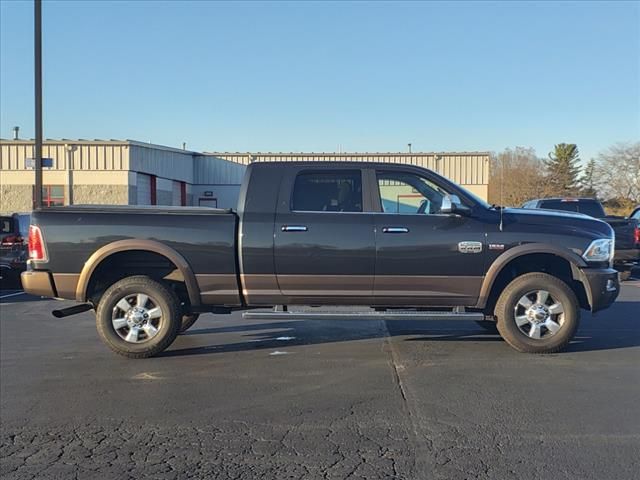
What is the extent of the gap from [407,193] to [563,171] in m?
64.9

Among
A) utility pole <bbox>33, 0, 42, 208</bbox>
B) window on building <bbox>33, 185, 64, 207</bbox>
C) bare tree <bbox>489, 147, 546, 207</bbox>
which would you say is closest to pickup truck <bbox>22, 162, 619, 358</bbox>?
utility pole <bbox>33, 0, 42, 208</bbox>

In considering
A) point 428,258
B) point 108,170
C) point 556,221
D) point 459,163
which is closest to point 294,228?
point 428,258

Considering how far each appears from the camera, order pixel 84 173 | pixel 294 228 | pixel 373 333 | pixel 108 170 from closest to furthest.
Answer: pixel 294 228 → pixel 373 333 → pixel 108 170 → pixel 84 173

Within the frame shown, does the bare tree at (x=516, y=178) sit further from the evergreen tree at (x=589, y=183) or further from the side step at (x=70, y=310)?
the side step at (x=70, y=310)

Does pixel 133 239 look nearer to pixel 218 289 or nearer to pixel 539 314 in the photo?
pixel 218 289

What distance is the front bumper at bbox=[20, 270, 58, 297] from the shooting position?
6.50 m

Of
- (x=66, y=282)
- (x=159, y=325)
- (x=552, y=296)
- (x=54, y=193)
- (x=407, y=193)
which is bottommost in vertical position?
(x=159, y=325)

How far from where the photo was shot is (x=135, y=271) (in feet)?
22.5

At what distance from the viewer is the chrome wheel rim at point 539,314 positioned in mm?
6512

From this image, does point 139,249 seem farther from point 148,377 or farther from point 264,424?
point 264,424

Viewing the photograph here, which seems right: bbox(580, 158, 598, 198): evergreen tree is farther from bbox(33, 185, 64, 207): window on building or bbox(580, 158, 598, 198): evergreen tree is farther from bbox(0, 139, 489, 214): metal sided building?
bbox(33, 185, 64, 207): window on building

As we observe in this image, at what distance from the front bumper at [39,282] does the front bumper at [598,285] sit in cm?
572

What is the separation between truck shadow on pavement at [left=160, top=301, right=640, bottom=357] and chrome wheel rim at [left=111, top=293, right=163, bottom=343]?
398mm

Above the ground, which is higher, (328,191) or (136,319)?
(328,191)
